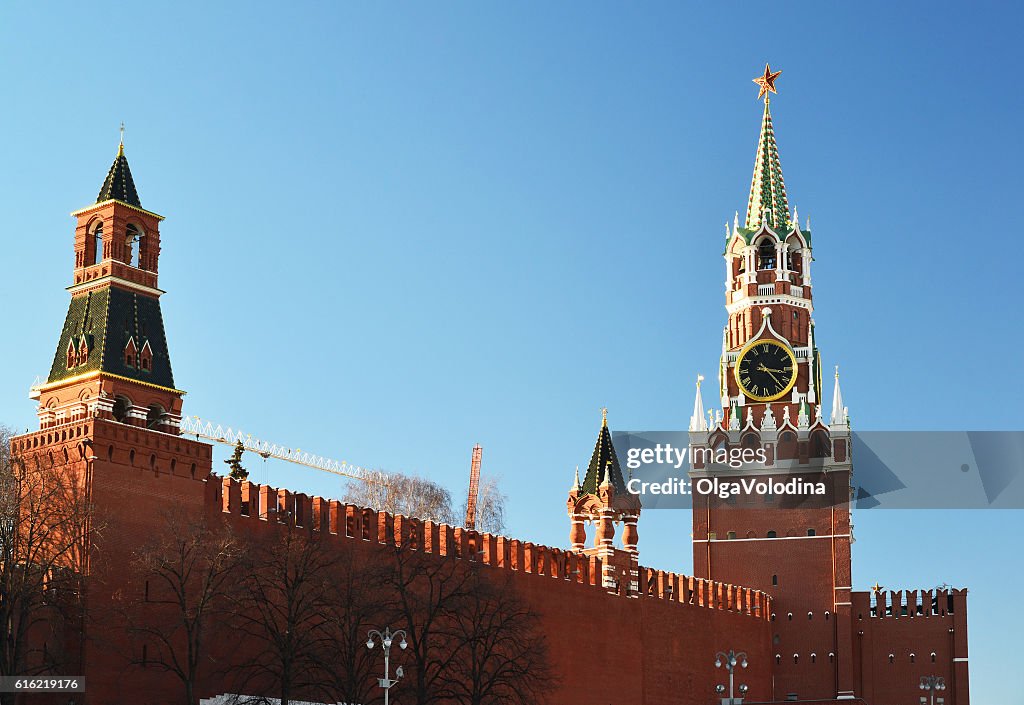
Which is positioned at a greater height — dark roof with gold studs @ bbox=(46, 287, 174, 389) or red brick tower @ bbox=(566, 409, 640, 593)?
dark roof with gold studs @ bbox=(46, 287, 174, 389)

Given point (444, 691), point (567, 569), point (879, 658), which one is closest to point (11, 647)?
point (444, 691)

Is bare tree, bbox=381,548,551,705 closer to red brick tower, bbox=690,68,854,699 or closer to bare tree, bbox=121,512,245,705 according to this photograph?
bare tree, bbox=121,512,245,705

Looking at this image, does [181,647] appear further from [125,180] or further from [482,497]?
[482,497]

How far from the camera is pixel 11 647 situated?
3722 cm

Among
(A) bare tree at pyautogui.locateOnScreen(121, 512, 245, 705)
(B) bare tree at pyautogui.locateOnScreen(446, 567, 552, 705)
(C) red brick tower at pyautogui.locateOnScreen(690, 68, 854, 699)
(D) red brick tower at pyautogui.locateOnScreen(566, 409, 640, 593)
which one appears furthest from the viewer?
(C) red brick tower at pyautogui.locateOnScreen(690, 68, 854, 699)

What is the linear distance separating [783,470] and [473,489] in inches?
763

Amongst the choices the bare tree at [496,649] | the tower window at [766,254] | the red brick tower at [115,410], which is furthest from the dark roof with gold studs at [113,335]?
the tower window at [766,254]

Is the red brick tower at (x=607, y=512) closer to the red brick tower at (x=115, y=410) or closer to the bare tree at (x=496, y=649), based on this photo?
the bare tree at (x=496, y=649)

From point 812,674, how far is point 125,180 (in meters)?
33.0

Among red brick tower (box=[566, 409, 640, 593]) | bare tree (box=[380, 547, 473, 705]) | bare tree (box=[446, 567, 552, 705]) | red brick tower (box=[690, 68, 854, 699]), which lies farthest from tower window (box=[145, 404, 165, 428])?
red brick tower (box=[690, 68, 854, 699])

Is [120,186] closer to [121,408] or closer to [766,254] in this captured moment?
[121,408]

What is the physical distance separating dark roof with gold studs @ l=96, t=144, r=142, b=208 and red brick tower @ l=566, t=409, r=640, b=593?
20214 millimetres

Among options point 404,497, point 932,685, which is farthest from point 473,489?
point 932,685

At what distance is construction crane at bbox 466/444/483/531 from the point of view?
76312 mm
